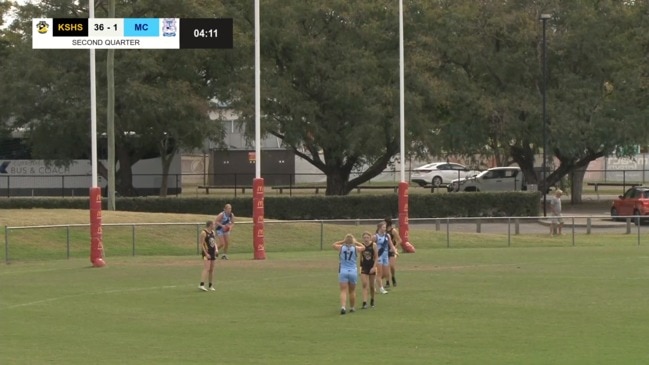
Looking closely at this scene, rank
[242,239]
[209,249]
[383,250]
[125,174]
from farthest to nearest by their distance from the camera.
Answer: [125,174] < [242,239] < [209,249] < [383,250]

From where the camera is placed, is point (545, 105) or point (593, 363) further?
point (545, 105)

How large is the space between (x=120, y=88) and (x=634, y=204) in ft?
85.7

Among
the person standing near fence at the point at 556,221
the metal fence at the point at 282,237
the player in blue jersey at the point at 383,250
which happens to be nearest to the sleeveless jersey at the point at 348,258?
the player in blue jersey at the point at 383,250

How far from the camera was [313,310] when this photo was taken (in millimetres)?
24953

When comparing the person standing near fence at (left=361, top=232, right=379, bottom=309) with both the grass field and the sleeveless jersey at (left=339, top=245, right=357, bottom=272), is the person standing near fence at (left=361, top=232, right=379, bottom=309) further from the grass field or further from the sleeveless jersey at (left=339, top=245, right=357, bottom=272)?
the grass field

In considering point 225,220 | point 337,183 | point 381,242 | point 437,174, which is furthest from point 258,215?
point 437,174

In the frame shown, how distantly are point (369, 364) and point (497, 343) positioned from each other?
9.95ft

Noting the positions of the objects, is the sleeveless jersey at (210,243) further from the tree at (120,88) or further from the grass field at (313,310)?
the tree at (120,88)

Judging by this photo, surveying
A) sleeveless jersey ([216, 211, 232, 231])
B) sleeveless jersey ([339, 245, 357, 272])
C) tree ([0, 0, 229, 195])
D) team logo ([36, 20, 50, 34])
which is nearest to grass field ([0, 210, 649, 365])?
sleeveless jersey ([339, 245, 357, 272])

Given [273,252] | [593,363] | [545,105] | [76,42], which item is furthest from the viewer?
→ [545,105]

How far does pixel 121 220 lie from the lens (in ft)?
153

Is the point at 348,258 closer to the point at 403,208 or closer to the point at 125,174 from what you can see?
the point at 403,208

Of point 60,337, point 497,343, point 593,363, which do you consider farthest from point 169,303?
point 593,363

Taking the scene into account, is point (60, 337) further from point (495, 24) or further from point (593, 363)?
point (495, 24)
